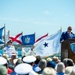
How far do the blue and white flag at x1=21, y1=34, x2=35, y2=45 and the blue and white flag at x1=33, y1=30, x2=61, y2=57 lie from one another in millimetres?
5687

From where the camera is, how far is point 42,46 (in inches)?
395

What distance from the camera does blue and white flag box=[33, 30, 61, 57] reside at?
394 inches

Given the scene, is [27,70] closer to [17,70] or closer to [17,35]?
[17,70]

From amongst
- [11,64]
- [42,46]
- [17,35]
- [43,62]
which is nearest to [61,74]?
[43,62]

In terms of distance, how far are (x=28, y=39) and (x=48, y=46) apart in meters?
6.29

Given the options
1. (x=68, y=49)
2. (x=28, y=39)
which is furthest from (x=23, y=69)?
(x=28, y=39)

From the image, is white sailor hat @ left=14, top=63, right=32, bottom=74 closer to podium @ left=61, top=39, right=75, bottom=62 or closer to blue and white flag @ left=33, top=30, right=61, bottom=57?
podium @ left=61, top=39, right=75, bottom=62

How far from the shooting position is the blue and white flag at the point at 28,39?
16312 mm

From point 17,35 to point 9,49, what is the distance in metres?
6.87

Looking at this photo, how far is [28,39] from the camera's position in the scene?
53.8 ft

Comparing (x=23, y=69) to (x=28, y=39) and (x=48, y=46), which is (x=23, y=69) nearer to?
(x=48, y=46)

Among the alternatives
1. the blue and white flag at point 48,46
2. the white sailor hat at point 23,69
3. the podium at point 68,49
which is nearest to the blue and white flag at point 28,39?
the blue and white flag at point 48,46

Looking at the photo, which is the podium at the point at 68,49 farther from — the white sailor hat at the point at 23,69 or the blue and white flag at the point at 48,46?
the white sailor hat at the point at 23,69

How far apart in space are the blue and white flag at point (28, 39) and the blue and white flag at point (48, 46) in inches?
224
